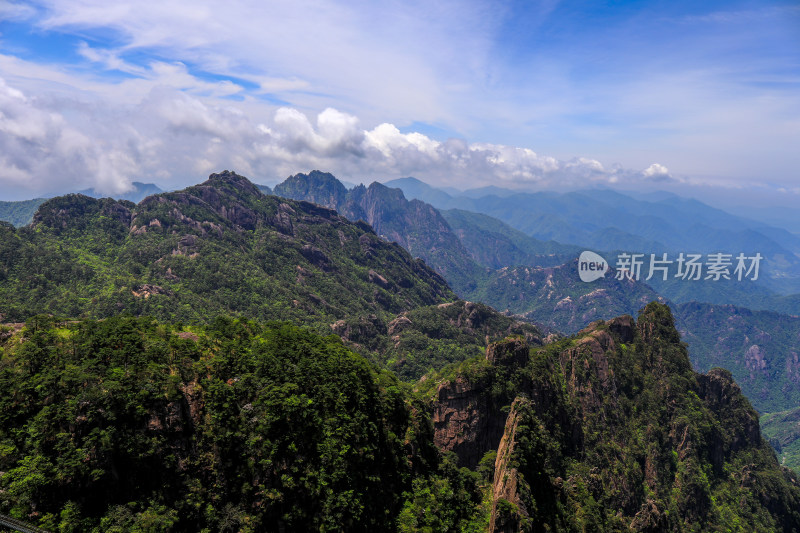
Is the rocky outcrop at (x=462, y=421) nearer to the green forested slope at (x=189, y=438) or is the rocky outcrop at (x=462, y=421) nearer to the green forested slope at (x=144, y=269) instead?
the green forested slope at (x=189, y=438)

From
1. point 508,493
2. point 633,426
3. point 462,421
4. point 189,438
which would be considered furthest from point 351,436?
point 633,426

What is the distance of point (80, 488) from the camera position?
85.8 feet

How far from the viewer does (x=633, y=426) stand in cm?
7788

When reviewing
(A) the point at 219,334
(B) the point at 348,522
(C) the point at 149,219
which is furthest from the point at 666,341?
(C) the point at 149,219

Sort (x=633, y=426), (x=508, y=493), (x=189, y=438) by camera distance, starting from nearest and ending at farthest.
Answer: (x=189, y=438), (x=508, y=493), (x=633, y=426)

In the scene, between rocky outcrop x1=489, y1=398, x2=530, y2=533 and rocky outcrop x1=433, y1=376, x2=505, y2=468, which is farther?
rocky outcrop x1=433, y1=376, x2=505, y2=468

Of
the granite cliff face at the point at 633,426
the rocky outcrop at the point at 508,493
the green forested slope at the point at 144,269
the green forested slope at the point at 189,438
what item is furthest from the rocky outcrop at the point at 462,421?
the green forested slope at the point at 144,269

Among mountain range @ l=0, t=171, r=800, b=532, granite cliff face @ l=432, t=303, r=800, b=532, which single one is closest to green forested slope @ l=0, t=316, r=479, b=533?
mountain range @ l=0, t=171, r=800, b=532

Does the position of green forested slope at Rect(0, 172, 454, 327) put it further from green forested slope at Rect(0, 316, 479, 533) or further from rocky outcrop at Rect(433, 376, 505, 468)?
rocky outcrop at Rect(433, 376, 505, 468)

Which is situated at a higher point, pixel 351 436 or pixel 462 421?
pixel 351 436

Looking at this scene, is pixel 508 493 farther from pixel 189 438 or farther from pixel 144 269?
pixel 144 269

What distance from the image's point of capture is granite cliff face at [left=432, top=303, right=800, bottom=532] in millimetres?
66188

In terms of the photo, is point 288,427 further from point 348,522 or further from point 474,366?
point 474,366

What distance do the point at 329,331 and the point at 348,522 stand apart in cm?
12221
